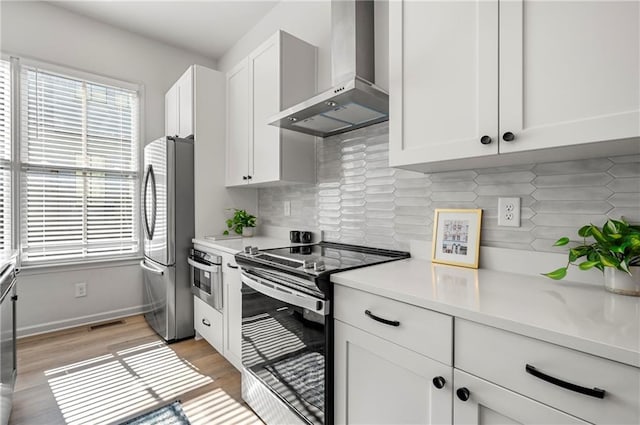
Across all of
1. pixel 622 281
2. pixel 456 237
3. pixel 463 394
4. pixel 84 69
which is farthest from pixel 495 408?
pixel 84 69

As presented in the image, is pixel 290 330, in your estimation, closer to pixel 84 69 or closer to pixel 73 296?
pixel 73 296

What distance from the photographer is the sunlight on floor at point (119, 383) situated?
1754 millimetres

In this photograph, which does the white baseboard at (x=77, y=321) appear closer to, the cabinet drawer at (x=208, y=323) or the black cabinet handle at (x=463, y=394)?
the cabinet drawer at (x=208, y=323)

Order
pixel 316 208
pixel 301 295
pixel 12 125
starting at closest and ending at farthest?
pixel 301 295
pixel 316 208
pixel 12 125

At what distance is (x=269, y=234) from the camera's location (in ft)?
9.37

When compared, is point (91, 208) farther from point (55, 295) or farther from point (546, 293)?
point (546, 293)

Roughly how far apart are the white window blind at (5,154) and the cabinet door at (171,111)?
3.95 feet

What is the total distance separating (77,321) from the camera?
2.94 meters

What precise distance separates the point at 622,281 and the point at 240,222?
2.45m

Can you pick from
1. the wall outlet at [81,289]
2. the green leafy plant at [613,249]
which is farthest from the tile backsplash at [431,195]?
the wall outlet at [81,289]

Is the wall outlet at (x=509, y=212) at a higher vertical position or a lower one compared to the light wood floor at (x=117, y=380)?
higher

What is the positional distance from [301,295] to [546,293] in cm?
88

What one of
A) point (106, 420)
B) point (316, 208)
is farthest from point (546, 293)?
point (106, 420)

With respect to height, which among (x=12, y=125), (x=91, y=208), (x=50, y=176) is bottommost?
(x=91, y=208)
